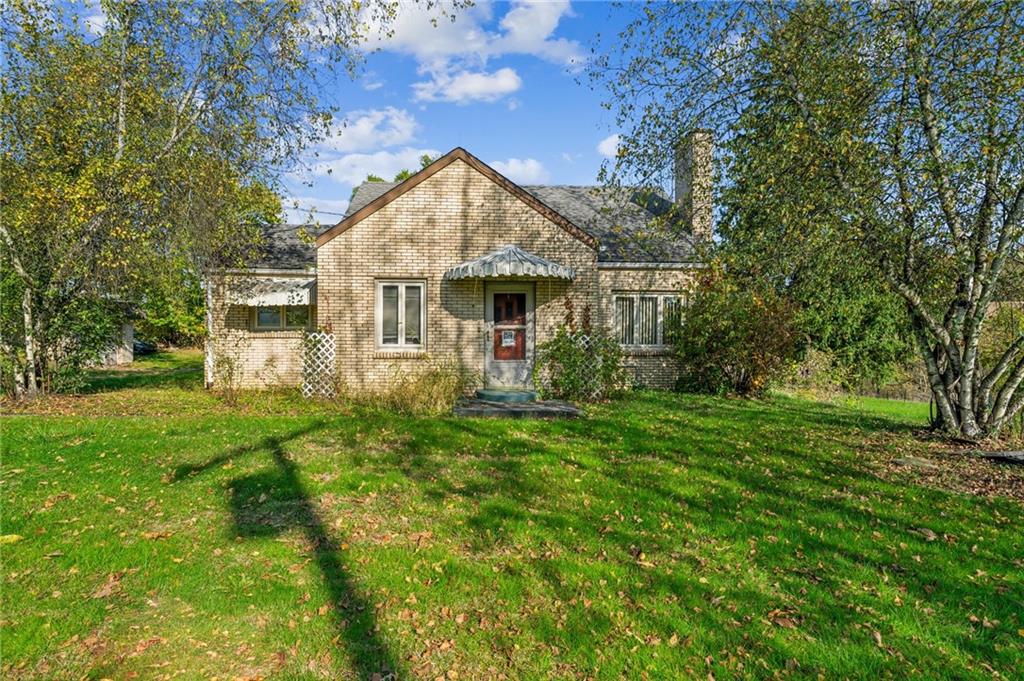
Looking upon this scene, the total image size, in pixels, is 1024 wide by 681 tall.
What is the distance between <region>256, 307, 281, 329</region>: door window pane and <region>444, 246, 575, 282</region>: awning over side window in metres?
5.65

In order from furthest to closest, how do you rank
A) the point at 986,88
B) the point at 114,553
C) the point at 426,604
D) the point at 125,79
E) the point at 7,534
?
the point at 125,79
the point at 986,88
the point at 7,534
the point at 114,553
the point at 426,604

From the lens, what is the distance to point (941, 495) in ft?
20.9

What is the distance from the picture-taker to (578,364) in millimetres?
13164

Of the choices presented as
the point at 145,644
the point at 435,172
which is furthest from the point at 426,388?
the point at 145,644

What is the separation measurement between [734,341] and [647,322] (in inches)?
98.3

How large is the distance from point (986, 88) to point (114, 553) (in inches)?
439

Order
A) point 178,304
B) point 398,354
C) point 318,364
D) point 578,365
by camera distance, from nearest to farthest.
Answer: point 318,364
point 578,365
point 398,354
point 178,304

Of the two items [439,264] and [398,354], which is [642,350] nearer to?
[439,264]

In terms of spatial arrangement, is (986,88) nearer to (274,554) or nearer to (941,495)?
(941,495)

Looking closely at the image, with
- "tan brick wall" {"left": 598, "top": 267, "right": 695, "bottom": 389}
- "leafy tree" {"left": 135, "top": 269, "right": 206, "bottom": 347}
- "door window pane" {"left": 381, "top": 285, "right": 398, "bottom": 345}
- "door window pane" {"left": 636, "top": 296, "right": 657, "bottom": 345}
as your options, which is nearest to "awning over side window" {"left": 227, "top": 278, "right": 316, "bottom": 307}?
"leafy tree" {"left": 135, "top": 269, "right": 206, "bottom": 347}

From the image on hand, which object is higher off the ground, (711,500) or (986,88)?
(986,88)

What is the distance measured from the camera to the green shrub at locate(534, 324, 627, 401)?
13133 mm

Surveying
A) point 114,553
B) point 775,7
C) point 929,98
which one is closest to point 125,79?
point 114,553

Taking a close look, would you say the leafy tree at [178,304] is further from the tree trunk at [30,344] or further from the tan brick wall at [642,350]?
the tan brick wall at [642,350]
